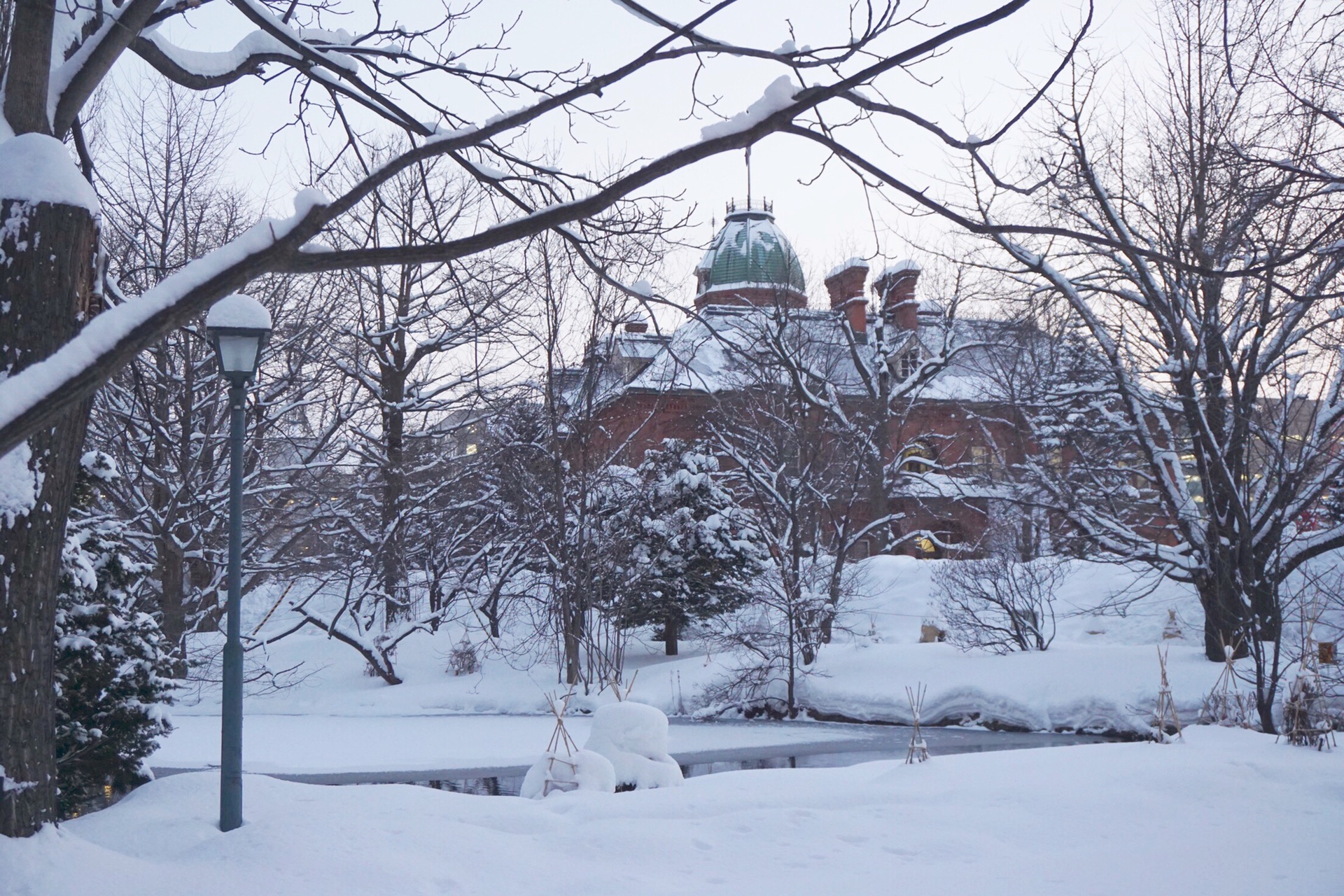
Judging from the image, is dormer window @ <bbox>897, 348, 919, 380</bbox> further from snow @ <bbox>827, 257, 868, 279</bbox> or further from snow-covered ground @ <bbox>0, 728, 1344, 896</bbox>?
snow-covered ground @ <bbox>0, 728, 1344, 896</bbox>

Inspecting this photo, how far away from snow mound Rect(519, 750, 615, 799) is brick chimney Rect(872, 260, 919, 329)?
85.4ft

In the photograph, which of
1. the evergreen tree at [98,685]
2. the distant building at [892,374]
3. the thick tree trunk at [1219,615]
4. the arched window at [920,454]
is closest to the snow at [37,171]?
the evergreen tree at [98,685]

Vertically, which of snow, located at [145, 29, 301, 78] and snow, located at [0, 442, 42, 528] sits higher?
snow, located at [145, 29, 301, 78]

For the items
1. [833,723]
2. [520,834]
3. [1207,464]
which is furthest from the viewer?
[833,723]

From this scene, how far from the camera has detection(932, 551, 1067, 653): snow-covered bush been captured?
19719 millimetres

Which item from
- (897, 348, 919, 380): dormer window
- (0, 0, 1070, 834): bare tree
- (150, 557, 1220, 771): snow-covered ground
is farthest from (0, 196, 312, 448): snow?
(897, 348, 919, 380): dormer window

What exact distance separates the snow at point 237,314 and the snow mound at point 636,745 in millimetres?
4392

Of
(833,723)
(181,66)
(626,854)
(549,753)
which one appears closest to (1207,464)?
(833,723)

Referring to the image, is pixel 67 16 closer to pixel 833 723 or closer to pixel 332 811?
pixel 332 811

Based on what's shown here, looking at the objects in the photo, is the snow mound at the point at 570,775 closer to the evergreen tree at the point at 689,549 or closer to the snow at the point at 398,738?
the snow at the point at 398,738

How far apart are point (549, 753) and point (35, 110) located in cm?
581

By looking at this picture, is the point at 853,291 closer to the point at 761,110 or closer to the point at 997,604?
the point at 997,604

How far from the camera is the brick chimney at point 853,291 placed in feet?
117

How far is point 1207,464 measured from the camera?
16.2m
